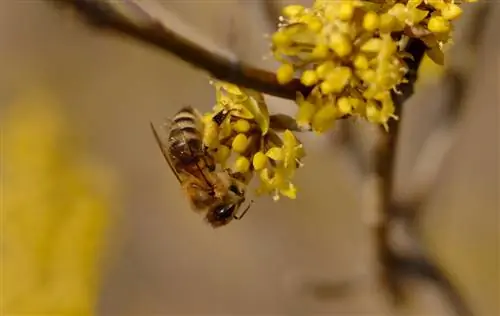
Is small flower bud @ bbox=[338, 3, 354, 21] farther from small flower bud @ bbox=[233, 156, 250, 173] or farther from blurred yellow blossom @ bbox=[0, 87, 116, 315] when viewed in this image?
blurred yellow blossom @ bbox=[0, 87, 116, 315]

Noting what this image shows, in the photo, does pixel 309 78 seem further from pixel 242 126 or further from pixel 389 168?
pixel 389 168

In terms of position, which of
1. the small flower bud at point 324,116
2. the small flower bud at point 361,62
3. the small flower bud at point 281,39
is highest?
the small flower bud at point 281,39

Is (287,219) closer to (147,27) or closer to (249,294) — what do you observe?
(249,294)

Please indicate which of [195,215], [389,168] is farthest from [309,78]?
[195,215]

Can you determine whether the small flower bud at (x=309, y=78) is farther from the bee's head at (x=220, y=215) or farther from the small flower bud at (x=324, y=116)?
the bee's head at (x=220, y=215)

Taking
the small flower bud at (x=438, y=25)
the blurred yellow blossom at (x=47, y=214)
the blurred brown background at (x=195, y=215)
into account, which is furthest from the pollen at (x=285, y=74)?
the blurred brown background at (x=195, y=215)
